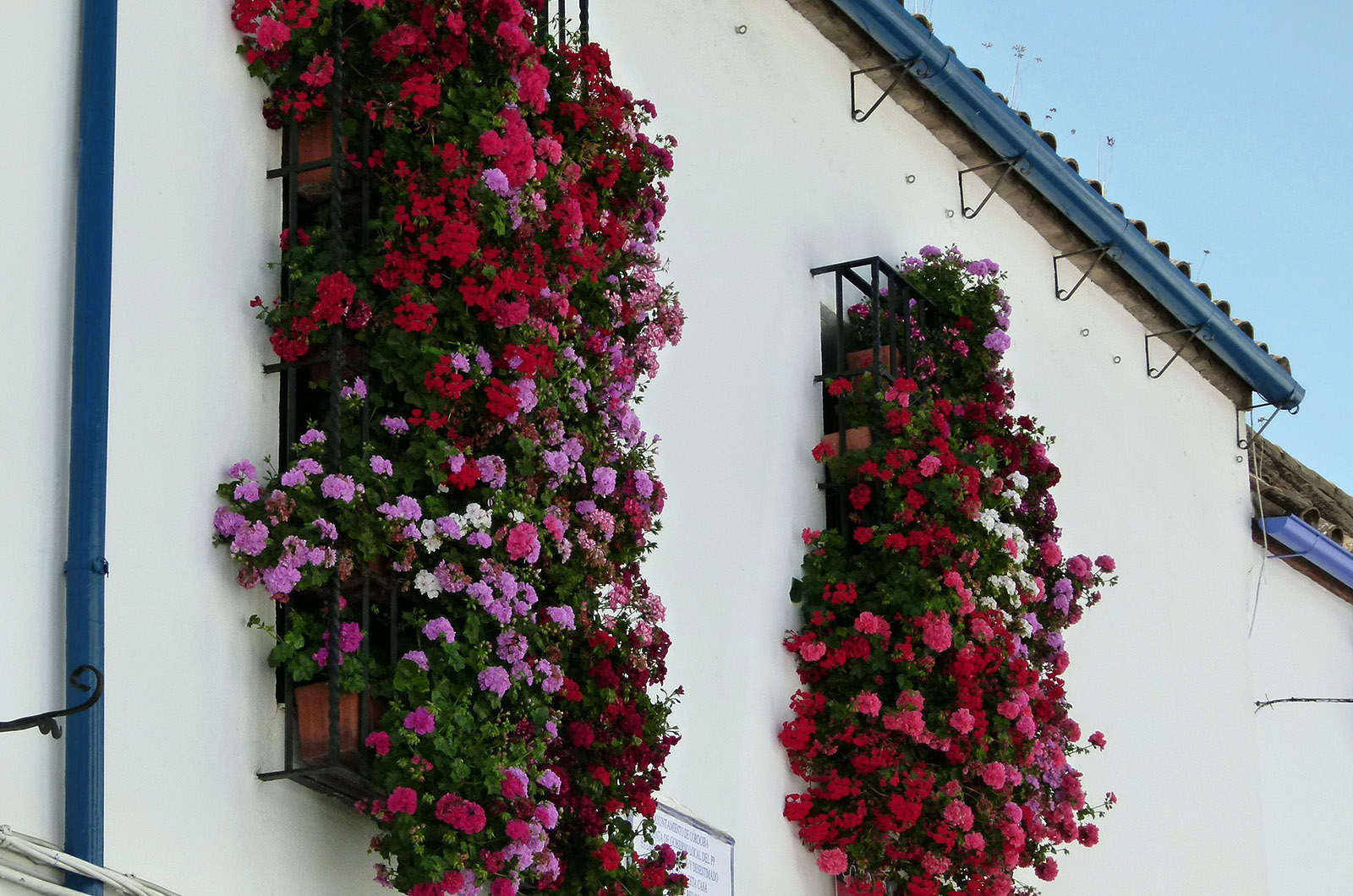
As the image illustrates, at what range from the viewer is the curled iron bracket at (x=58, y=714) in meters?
4.69

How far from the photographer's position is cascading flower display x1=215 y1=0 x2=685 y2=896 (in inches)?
224

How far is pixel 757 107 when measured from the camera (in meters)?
8.70

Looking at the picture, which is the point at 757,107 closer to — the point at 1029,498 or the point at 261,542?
the point at 1029,498

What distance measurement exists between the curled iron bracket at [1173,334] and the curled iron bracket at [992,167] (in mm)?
1930

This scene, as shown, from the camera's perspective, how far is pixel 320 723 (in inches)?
225

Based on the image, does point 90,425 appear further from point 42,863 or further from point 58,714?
point 42,863

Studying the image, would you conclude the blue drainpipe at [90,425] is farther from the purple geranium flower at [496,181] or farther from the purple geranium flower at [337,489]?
the purple geranium flower at [496,181]

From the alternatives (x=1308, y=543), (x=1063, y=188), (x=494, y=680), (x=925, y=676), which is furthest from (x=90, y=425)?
(x=1308, y=543)

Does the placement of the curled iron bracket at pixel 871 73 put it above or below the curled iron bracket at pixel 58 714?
above

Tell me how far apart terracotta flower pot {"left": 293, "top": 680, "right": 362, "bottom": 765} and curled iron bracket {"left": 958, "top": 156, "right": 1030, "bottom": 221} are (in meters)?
5.38

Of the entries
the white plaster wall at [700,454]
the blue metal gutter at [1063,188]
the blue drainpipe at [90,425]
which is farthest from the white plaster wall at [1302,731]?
the blue drainpipe at [90,425]

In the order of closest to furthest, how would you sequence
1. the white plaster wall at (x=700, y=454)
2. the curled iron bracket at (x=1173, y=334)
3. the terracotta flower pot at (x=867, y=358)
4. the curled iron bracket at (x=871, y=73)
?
the white plaster wall at (x=700, y=454)
the terracotta flower pot at (x=867, y=358)
the curled iron bracket at (x=871, y=73)
the curled iron bracket at (x=1173, y=334)

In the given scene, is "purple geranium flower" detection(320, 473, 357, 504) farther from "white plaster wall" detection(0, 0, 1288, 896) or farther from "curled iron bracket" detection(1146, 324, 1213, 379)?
"curled iron bracket" detection(1146, 324, 1213, 379)

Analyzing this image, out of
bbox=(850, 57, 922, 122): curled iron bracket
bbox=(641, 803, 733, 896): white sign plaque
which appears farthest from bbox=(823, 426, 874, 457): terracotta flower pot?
bbox=(641, 803, 733, 896): white sign plaque
